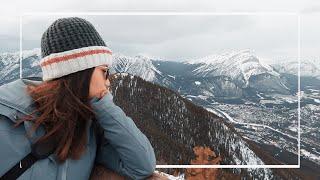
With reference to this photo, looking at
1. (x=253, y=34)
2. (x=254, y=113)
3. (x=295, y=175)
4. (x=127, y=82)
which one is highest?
(x=253, y=34)

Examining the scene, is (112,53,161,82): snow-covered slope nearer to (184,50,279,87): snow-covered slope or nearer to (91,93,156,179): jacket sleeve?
(184,50,279,87): snow-covered slope

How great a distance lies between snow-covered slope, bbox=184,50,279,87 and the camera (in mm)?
5094

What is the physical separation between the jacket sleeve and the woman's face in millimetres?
13

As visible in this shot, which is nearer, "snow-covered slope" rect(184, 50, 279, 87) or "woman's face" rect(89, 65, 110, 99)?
"woman's face" rect(89, 65, 110, 99)

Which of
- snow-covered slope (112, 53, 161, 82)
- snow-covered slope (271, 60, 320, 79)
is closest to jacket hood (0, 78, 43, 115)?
snow-covered slope (112, 53, 161, 82)

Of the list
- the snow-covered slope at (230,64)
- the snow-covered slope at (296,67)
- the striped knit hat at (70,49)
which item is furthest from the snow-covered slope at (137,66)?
the striped knit hat at (70,49)

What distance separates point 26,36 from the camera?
4.41m

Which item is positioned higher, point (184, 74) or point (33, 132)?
point (33, 132)

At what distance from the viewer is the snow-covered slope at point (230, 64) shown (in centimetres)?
509

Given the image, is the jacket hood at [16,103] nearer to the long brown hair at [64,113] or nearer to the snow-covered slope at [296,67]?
the long brown hair at [64,113]

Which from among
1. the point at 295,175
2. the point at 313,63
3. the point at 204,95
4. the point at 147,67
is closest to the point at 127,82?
the point at 147,67

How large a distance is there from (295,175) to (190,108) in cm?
266

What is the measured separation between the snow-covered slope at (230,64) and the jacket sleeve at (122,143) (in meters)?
3.94

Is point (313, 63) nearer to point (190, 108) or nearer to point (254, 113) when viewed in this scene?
point (254, 113)
